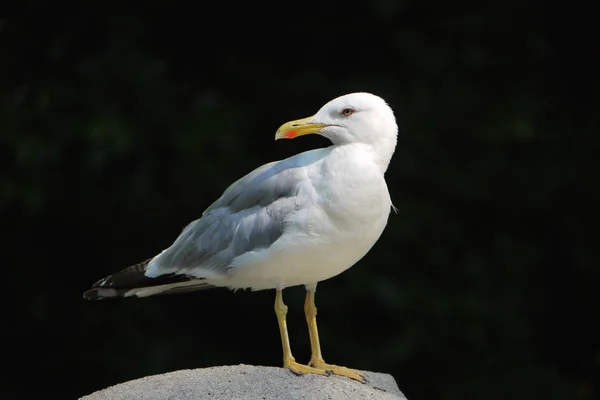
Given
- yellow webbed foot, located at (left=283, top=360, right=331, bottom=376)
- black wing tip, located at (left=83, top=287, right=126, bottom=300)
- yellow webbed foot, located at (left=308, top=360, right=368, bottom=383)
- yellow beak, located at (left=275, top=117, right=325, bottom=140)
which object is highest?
yellow beak, located at (left=275, top=117, right=325, bottom=140)

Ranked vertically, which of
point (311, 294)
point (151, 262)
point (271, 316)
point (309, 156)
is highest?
point (309, 156)

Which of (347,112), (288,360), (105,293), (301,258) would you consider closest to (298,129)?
(347,112)

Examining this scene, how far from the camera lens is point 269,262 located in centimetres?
351

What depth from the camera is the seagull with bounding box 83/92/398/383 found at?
344 centimetres

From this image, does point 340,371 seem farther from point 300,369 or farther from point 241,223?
point 241,223

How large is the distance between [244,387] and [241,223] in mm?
593

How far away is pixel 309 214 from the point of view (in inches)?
136

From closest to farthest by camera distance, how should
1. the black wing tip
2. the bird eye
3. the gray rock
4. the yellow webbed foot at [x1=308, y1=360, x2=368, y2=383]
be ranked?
the gray rock
the bird eye
the yellow webbed foot at [x1=308, y1=360, x2=368, y2=383]
the black wing tip

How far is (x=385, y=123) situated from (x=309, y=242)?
504mm

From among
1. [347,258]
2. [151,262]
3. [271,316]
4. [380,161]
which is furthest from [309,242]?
[271,316]

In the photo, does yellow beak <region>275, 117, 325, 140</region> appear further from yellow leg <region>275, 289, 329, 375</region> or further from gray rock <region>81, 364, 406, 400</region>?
gray rock <region>81, 364, 406, 400</region>

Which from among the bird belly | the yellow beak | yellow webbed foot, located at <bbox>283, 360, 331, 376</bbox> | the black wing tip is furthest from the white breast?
the black wing tip

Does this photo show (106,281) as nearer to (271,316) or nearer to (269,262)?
(269,262)

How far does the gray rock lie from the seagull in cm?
9
